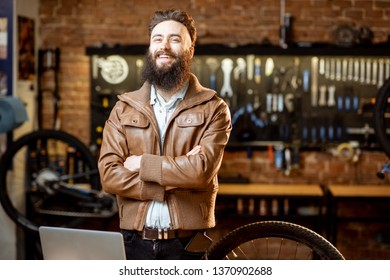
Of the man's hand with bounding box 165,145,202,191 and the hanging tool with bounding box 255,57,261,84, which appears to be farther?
the hanging tool with bounding box 255,57,261,84

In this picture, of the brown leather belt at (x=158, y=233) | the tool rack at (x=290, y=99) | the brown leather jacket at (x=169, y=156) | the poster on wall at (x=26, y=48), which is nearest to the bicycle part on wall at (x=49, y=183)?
the poster on wall at (x=26, y=48)

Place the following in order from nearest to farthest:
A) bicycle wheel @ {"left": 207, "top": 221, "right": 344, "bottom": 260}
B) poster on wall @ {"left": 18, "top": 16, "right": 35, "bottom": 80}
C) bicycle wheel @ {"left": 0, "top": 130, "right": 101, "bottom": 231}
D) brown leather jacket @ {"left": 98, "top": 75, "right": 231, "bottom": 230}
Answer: bicycle wheel @ {"left": 207, "top": 221, "right": 344, "bottom": 260} → brown leather jacket @ {"left": 98, "top": 75, "right": 231, "bottom": 230} → bicycle wheel @ {"left": 0, "top": 130, "right": 101, "bottom": 231} → poster on wall @ {"left": 18, "top": 16, "right": 35, "bottom": 80}

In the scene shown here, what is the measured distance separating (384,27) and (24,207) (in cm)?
343

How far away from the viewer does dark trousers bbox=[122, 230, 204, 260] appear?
2.80m

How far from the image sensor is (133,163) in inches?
110

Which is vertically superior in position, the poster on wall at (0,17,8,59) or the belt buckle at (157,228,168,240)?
the poster on wall at (0,17,8,59)

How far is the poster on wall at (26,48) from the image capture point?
5959mm

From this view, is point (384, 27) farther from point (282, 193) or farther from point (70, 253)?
point (70, 253)

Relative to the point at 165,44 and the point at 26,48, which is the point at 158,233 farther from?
the point at 26,48

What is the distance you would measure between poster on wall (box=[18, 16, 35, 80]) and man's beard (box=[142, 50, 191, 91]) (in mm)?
3367

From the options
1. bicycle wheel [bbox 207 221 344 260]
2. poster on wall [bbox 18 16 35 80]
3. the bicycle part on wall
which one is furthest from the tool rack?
bicycle wheel [bbox 207 221 344 260]

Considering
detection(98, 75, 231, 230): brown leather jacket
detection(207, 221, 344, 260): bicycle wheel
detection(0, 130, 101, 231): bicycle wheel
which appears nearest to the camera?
detection(207, 221, 344, 260): bicycle wheel

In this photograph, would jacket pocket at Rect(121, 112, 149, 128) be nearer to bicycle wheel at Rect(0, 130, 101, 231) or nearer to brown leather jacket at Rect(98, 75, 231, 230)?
brown leather jacket at Rect(98, 75, 231, 230)
